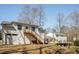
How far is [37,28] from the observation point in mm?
3094

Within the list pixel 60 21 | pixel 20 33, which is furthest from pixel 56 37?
pixel 20 33

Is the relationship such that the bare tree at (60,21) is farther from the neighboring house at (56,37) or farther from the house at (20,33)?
the house at (20,33)

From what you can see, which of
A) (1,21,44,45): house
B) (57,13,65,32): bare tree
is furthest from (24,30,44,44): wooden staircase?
(57,13,65,32): bare tree

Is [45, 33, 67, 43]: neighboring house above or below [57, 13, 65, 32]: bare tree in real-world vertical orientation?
below

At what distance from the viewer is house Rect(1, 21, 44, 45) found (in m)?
3.08

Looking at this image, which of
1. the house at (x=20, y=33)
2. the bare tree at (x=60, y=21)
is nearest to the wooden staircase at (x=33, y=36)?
the house at (x=20, y=33)

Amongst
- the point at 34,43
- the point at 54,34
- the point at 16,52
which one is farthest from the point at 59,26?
the point at 16,52

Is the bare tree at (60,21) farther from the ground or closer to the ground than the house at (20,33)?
farther from the ground

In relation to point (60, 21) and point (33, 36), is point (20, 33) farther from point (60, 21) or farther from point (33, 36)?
point (60, 21)

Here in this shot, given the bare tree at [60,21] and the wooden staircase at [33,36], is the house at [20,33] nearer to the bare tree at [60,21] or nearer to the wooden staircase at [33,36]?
the wooden staircase at [33,36]

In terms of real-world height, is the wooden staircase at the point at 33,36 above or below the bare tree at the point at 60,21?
below

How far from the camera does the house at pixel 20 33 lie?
3.08 meters

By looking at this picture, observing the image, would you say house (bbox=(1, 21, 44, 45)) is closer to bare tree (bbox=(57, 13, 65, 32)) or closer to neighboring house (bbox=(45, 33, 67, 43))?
neighboring house (bbox=(45, 33, 67, 43))

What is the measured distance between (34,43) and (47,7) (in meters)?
0.42
